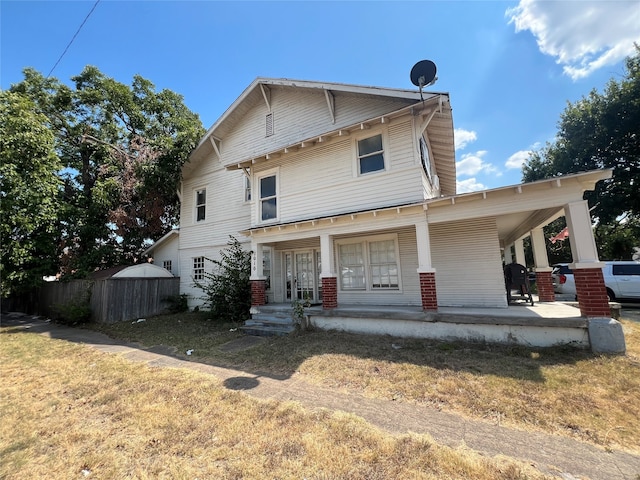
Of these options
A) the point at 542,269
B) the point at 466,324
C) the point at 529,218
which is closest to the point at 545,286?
the point at 542,269

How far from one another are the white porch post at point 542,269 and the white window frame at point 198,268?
13.4m

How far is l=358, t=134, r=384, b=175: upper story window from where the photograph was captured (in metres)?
8.72

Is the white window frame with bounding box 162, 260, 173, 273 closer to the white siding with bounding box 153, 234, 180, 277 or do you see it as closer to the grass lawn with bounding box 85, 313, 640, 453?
the white siding with bounding box 153, 234, 180, 277

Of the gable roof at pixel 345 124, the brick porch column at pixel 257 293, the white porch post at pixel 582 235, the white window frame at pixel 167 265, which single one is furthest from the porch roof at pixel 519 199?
the white window frame at pixel 167 265

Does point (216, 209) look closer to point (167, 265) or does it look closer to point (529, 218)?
point (167, 265)

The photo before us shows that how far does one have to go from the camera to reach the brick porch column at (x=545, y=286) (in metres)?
9.31

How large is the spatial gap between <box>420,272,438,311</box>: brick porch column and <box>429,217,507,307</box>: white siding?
6.43 ft

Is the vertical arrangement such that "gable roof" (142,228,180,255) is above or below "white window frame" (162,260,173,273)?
above

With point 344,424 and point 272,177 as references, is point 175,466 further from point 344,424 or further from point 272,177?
point 272,177

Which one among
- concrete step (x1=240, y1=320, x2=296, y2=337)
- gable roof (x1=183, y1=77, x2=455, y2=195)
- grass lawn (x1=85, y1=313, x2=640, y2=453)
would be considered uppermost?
gable roof (x1=183, y1=77, x2=455, y2=195)

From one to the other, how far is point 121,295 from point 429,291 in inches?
486

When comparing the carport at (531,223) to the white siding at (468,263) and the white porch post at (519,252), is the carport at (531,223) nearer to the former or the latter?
the white siding at (468,263)

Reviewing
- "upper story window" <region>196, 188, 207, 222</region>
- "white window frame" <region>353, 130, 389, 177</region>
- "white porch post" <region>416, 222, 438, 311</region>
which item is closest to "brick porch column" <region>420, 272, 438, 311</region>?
"white porch post" <region>416, 222, 438, 311</region>

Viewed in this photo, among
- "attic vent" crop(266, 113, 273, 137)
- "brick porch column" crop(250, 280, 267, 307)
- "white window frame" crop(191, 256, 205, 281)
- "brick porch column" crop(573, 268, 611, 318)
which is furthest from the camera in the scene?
"white window frame" crop(191, 256, 205, 281)
